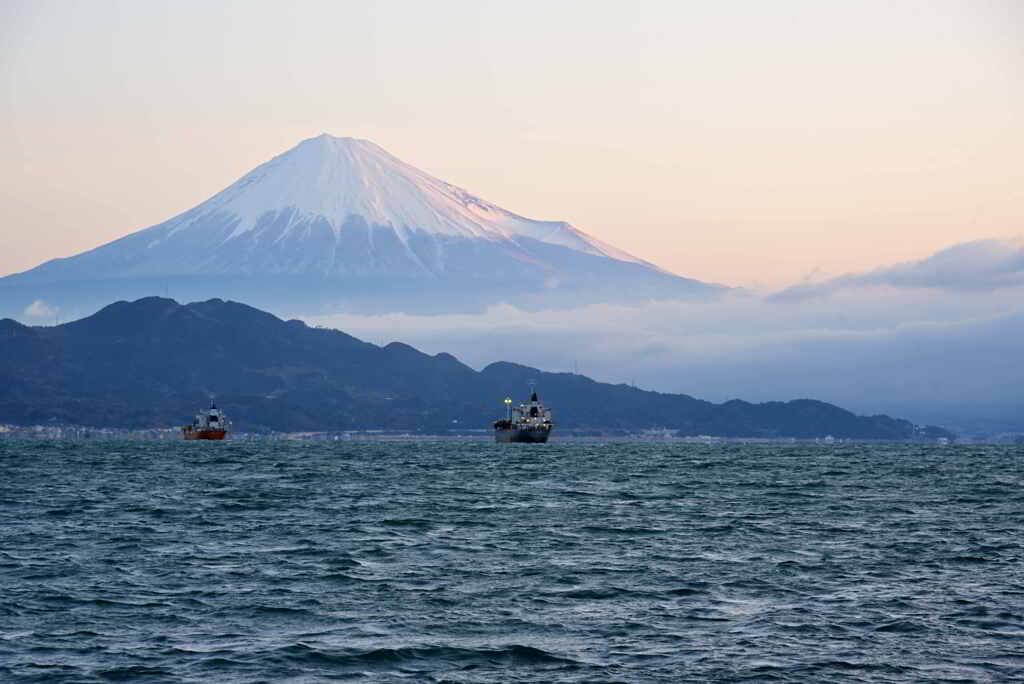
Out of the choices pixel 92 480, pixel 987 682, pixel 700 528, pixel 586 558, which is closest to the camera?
pixel 987 682

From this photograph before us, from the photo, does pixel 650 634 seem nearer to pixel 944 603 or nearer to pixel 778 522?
pixel 944 603

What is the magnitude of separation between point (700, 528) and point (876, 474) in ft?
274

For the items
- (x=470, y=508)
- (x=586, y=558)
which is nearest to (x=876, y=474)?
(x=470, y=508)

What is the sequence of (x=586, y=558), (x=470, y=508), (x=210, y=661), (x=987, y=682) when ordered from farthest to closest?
(x=470, y=508) → (x=586, y=558) → (x=210, y=661) → (x=987, y=682)

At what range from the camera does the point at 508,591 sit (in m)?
47.4

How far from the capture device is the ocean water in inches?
1396

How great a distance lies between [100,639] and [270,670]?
21.6 feet

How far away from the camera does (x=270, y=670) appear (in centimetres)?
3462

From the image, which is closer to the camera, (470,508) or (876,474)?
(470,508)

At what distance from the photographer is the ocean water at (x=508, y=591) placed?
116ft

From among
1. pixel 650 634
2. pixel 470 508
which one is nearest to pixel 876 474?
pixel 470 508

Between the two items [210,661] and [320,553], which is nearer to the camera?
[210,661]

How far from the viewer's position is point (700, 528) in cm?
7238

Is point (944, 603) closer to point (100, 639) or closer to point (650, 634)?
point (650, 634)
